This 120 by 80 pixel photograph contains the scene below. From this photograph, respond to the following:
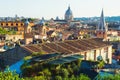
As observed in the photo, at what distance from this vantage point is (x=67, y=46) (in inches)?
997

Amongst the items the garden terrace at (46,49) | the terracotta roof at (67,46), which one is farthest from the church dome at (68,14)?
the garden terrace at (46,49)

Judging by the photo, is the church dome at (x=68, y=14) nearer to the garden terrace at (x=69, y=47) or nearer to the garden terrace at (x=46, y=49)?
the garden terrace at (x=69, y=47)

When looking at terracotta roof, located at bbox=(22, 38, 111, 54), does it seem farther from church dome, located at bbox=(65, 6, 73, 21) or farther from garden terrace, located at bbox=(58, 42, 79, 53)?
church dome, located at bbox=(65, 6, 73, 21)

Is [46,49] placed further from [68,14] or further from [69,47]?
[68,14]

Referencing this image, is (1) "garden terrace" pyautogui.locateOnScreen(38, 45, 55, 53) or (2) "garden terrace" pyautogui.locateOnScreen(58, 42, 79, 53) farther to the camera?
(2) "garden terrace" pyautogui.locateOnScreen(58, 42, 79, 53)

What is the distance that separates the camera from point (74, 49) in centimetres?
2475

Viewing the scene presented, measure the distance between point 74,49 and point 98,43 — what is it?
5291 mm

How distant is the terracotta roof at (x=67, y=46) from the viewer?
2317cm

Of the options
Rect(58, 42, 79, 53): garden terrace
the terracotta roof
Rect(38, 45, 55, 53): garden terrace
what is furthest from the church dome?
Rect(38, 45, 55, 53): garden terrace

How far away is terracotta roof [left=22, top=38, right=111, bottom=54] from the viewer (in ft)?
76.0

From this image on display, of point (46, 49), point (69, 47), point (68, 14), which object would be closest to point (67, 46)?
point (69, 47)

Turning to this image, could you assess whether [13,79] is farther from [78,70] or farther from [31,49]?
[31,49]

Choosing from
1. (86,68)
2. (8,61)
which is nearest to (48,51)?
(8,61)

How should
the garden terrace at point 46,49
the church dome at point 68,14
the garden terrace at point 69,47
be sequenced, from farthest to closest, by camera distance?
the church dome at point 68,14 → the garden terrace at point 69,47 → the garden terrace at point 46,49
